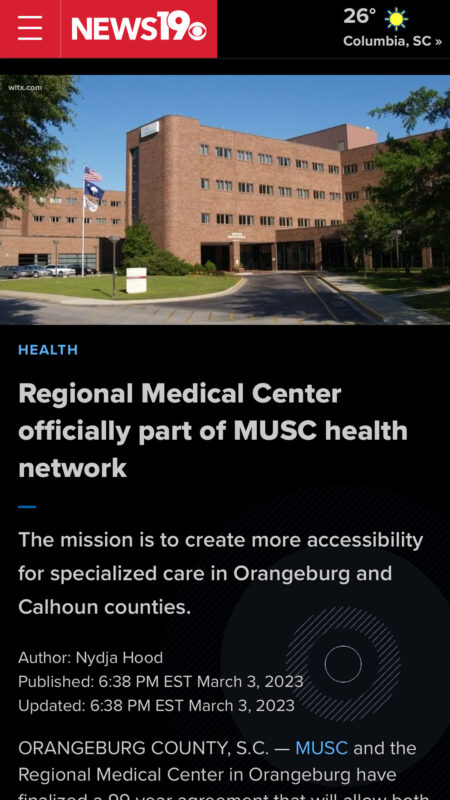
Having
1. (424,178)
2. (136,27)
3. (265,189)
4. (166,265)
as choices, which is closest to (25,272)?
(166,265)

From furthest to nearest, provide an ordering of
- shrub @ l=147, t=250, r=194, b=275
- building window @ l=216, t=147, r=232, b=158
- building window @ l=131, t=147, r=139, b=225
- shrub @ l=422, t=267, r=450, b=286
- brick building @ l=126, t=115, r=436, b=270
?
building window @ l=216, t=147, r=232, b=158 < brick building @ l=126, t=115, r=436, b=270 < building window @ l=131, t=147, r=139, b=225 < shrub @ l=147, t=250, r=194, b=275 < shrub @ l=422, t=267, r=450, b=286

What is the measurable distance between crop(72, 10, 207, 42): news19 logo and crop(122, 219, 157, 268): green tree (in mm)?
43292

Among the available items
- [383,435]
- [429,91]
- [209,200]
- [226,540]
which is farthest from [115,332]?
[209,200]

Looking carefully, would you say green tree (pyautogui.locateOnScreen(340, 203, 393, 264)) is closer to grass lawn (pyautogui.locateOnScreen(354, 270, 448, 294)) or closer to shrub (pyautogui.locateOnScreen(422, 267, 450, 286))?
shrub (pyautogui.locateOnScreen(422, 267, 450, 286))

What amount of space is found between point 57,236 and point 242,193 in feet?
85.5

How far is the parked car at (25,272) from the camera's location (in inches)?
2190

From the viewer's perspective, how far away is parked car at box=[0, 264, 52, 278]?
55.6 meters

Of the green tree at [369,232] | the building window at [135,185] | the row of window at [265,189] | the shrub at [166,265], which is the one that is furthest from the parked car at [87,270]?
the green tree at [369,232]

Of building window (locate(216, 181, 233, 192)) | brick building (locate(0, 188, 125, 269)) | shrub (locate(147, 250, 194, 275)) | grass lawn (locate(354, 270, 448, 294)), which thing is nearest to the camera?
grass lawn (locate(354, 270, 448, 294))

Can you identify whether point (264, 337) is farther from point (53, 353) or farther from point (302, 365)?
point (53, 353)

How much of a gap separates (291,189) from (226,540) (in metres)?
58.7

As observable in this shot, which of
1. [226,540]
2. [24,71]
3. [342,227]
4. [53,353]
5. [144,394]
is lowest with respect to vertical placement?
[226,540]

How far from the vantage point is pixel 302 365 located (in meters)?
3.30

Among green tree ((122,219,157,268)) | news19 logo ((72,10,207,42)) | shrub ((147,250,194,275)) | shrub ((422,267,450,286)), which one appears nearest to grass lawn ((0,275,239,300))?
shrub ((422,267,450,286))
